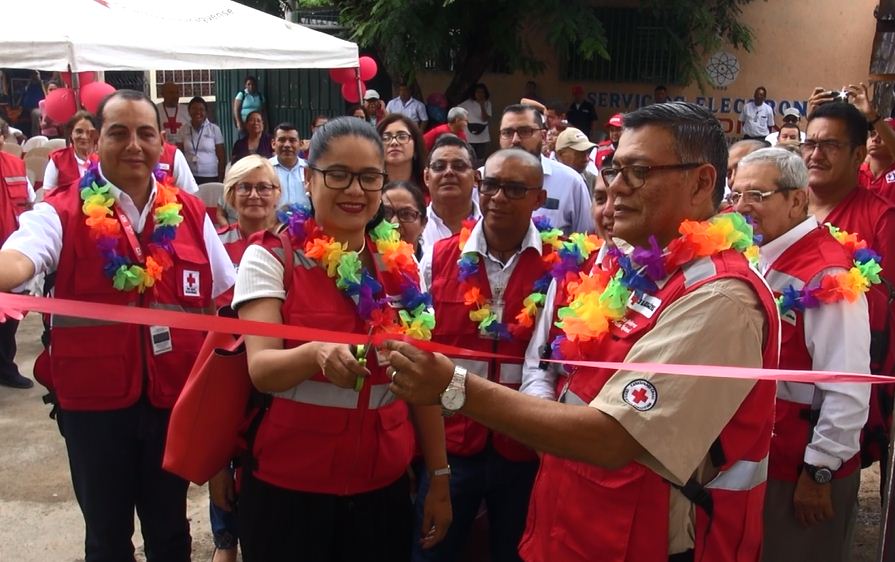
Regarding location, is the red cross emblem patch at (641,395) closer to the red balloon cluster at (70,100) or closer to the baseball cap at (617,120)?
the baseball cap at (617,120)

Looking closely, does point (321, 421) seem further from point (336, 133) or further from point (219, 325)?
point (336, 133)

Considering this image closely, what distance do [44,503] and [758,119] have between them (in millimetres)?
15730

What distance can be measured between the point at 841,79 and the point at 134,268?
17432mm

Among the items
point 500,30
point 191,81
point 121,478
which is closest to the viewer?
point 121,478

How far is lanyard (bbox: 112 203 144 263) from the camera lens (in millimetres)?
3184

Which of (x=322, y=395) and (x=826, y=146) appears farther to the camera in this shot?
(x=826, y=146)

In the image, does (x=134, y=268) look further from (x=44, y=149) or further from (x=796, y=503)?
(x=44, y=149)

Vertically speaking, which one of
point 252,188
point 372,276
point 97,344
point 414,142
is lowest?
point 97,344

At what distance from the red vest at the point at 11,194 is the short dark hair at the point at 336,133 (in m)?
4.52

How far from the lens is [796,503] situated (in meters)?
3.12

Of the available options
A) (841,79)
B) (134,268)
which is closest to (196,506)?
(134,268)

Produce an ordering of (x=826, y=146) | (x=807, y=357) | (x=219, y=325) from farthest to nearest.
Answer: (x=826, y=146) → (x=807, y=357) → (x=219, y=325)

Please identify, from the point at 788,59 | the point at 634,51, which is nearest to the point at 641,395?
the point at 634,51

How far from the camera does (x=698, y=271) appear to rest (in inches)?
79.0
